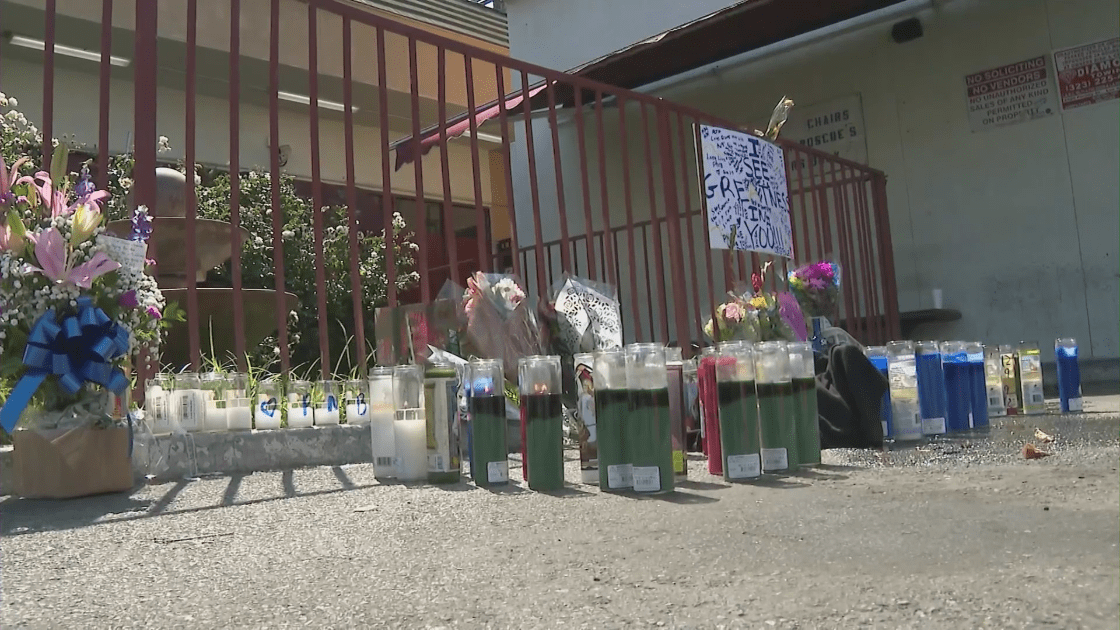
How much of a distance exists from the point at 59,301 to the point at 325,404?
914 mm

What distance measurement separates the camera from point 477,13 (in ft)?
40.7

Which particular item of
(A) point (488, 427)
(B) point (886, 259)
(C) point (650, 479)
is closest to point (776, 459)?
(C) point (650, 479)

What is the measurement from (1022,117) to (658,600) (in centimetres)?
625

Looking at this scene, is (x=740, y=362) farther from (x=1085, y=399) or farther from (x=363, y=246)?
(x=363, y=246)

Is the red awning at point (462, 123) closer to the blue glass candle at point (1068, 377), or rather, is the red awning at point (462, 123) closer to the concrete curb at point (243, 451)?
the concrete curb at point (243, 451)

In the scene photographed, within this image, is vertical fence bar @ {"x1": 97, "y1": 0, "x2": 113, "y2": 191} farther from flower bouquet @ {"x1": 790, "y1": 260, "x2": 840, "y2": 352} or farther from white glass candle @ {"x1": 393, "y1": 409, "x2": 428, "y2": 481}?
flower bouquet @ {"x1": 790, "y1": 260, "x2": 840, "y2": 352}

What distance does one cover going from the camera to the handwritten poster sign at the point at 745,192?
4238 mm

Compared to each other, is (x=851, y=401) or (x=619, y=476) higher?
(x=851, y=401)

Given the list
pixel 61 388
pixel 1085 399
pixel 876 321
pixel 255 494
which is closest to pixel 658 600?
pixel 255 494

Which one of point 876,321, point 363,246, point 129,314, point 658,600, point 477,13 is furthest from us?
point 477,13

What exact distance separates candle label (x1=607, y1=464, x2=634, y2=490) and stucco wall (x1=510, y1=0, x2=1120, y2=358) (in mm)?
5157

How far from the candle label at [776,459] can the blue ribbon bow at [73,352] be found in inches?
65.9

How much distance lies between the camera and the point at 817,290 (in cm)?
385

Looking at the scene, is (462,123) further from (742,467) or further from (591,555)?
(591,555)
